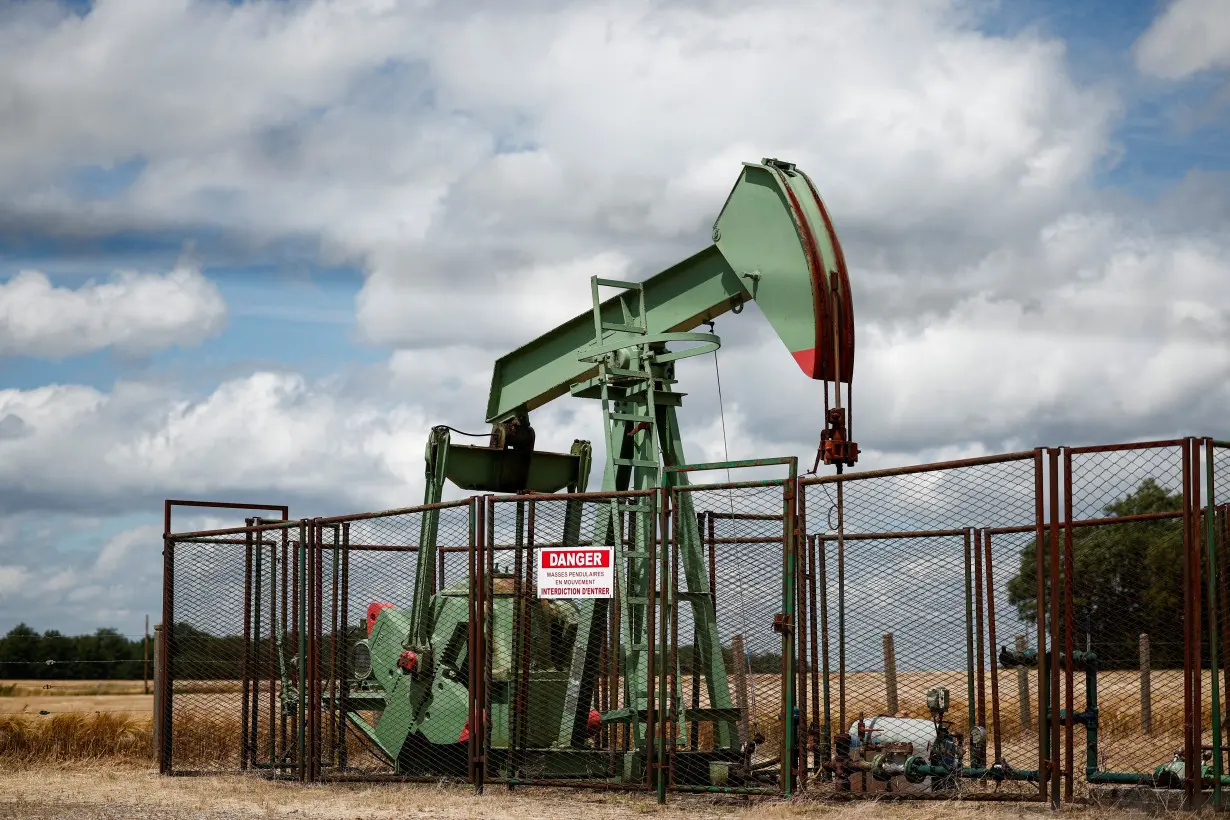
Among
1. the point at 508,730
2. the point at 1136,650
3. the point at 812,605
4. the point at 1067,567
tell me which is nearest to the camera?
the point at 1067,567

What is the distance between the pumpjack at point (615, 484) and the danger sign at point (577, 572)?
225 millimetres

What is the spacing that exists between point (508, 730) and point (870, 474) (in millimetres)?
3953

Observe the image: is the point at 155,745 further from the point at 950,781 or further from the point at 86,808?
the point at 950,781

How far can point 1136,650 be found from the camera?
17281mm

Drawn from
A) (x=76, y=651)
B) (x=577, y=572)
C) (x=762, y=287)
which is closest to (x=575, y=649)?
(x=577, y=572)

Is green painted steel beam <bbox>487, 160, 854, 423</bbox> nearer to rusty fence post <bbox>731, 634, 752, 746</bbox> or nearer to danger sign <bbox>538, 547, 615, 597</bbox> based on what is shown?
danger sign <bbox>538, 547, 615, 597</bbox>

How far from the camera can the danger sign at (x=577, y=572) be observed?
11.0m

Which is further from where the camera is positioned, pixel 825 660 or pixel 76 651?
pixel 76 651

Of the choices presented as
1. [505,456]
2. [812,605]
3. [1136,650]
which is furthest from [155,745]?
[1136,650]

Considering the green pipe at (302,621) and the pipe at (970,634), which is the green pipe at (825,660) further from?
the green pipe at (302,621)

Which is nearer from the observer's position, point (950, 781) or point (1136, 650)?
point (950, 781)

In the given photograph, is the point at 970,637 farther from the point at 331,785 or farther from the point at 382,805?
the point at 331,785

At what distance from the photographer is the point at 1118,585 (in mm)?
13695

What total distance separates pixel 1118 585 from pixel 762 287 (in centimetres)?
523
